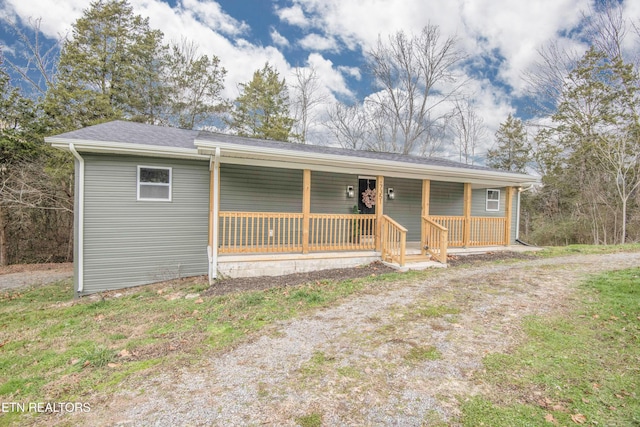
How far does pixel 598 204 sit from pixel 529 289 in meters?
15.4

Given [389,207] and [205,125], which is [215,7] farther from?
[389,207]

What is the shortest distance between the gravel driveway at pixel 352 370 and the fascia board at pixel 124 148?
4.97 meters

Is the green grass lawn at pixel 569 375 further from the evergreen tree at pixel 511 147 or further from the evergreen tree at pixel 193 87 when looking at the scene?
the evergreen tree at pixel 511 147

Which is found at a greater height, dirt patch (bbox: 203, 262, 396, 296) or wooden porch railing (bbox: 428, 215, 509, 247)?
wooden porch railing (bbox: 428, 215, 509, 247)

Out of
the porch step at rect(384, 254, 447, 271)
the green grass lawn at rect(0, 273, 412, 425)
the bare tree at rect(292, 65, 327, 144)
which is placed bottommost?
the green grass lawn at rect(0, 273, 412, 425)

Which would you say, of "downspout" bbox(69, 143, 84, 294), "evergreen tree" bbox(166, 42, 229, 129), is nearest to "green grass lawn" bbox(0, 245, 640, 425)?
"downspout" bbox(69, 143, 84, 294)

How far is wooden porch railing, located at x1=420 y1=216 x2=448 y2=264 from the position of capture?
7.58 m

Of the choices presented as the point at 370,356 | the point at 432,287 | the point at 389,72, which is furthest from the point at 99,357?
the point at 389,72

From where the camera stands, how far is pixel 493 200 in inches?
482

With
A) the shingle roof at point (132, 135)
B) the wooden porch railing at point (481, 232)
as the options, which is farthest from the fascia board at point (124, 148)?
the wooden porch railing at point (481, 232)

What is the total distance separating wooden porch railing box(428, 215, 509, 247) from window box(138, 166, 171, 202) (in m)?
7.50

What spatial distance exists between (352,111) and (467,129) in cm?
910

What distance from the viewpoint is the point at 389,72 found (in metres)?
20.2

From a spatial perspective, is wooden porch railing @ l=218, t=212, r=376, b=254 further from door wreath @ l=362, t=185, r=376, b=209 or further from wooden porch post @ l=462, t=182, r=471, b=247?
wooden porch post @ l=462, t=182, r=471, b=247
